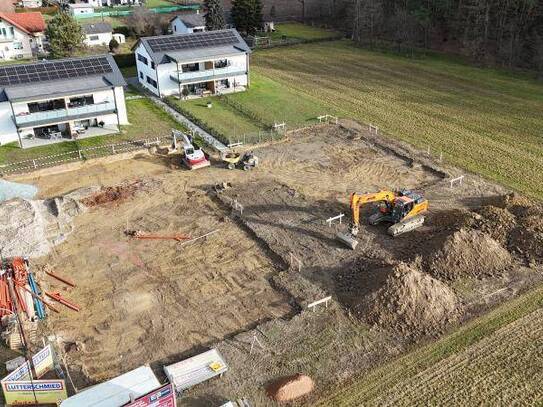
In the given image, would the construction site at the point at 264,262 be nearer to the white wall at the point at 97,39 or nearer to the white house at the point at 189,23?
the white wall at the point at 97,39

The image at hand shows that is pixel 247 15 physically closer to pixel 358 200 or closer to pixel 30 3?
pixel 30 3

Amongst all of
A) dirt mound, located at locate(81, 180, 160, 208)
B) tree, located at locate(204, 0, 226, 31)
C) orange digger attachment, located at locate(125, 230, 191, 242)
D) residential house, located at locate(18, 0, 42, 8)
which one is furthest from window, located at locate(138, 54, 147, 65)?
residential house, located at locate(18, 0, 42, 8)

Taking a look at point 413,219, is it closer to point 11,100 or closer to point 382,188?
point 382,188

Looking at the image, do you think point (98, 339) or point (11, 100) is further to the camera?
point (11, 100)

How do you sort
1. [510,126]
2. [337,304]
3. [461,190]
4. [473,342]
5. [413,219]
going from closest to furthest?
[473,342] < [337,304] < [413,219] < [461,190] < [510,126]

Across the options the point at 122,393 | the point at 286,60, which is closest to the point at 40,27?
the point at 286,60

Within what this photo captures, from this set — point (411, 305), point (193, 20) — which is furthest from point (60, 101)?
point (193, 20)
